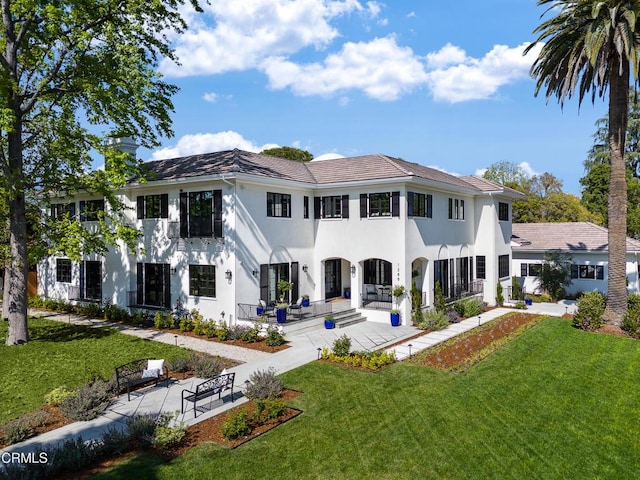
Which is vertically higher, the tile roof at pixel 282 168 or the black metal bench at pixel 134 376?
the tile roof at pixel 282 168

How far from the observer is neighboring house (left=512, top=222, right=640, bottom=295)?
2894 centimetres

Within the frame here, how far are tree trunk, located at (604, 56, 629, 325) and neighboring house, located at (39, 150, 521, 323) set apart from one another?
7.59m

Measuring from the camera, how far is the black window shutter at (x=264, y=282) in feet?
67.3

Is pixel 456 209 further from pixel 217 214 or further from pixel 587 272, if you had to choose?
pixel 217 214

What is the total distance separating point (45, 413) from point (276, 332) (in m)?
8.19

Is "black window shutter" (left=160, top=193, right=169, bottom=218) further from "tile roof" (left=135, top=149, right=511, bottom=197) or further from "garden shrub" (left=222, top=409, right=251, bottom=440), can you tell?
"garden shrub" (left=222, top=409, right=251, bottom=440)

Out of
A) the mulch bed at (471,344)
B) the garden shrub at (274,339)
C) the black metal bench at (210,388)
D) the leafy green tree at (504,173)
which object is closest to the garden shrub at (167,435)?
the black metal bench at (210,388)

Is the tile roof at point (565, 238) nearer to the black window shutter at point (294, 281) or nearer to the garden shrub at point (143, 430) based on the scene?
the black window shutter at point (294, 281)

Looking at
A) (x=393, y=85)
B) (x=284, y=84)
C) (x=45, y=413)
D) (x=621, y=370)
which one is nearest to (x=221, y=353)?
(x=45, y=413)

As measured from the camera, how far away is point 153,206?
22.4m

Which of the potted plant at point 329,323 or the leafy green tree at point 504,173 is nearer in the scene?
the potted plant at point 329,323

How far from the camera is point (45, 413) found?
1055cm

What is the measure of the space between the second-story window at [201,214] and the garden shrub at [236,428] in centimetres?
1135

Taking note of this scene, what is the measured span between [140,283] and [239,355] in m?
10.1
